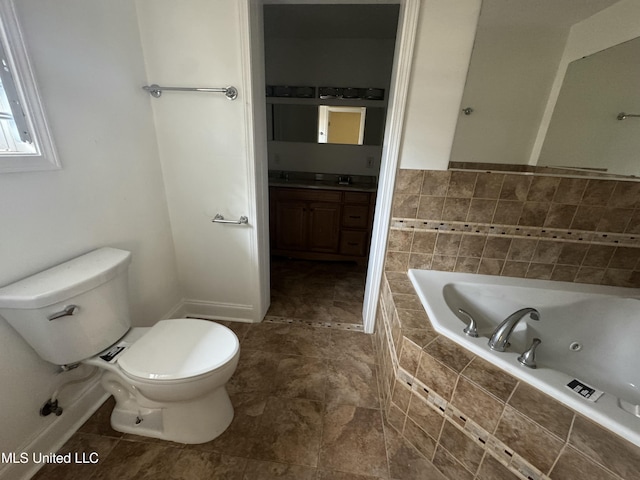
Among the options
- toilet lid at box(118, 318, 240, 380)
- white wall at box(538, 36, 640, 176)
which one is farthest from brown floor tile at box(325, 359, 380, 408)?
white wall at box(538, 36, 640, 176)

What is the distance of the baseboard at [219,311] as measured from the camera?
6.31ft

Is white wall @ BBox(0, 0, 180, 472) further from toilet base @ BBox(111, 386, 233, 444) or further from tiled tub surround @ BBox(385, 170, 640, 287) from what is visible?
tiled tub surround @ BBox(385, 170, 640, 287)

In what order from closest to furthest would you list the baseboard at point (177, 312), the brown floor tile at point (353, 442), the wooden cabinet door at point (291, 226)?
the brown floor tile at point (353, 442)
the baseboard at point (177, 312)
the wooden cabinet door at point (291, 226)

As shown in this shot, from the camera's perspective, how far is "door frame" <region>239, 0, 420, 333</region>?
1.31 metres

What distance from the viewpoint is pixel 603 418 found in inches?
29.9

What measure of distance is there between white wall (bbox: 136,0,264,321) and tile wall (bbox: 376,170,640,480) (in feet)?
3.09

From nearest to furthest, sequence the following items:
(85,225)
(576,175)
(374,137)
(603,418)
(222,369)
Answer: (603,418) → (222,369) → (85,225) → (576,175) → (374,137)

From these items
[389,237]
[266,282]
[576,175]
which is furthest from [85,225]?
[576,175]

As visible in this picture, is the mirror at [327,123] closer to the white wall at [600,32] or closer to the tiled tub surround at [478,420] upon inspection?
the white wall at [600,32]

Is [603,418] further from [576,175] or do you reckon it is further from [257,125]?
[257,125]

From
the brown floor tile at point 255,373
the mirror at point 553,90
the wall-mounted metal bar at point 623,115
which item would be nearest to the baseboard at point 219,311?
the brown floor tile at point 255,373

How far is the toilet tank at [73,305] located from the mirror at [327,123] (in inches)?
87.8

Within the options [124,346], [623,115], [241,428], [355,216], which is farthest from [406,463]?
[623,115]

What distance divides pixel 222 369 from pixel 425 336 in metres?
0.84
